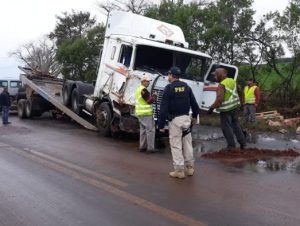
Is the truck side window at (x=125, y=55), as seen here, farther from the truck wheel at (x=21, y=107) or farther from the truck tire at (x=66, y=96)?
the truck wheel at (x=21, y=107)

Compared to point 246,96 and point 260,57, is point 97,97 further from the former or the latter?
point 260,57

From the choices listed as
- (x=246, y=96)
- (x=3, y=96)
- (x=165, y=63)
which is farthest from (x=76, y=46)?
(x=165, y=63)

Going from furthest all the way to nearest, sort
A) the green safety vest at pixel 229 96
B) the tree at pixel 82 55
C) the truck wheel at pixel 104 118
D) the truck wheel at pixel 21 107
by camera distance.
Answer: the tree at pixel 82 55, the truck wheel at pixel 21 107, the truck wheel at pixel 104 118, the green safety vest at pixel 229 96

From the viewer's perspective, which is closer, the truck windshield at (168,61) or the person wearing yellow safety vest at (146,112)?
the person wearing yellow safety vest at (146,112)

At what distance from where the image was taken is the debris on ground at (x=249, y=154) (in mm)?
9586

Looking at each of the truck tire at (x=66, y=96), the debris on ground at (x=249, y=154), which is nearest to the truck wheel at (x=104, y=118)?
the truck tire at (x=66, y=96)

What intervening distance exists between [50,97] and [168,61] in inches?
230

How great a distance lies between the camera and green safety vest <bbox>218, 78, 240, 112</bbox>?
31.9 ft

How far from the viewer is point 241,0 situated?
20.5 metres

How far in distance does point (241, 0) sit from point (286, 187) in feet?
48.5

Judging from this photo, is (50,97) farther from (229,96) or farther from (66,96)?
(229,96)

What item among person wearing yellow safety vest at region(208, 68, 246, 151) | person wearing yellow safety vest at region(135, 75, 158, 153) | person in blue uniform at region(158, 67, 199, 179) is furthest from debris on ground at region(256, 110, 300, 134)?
person in blue uniform at region(158, 67, 199, 179)

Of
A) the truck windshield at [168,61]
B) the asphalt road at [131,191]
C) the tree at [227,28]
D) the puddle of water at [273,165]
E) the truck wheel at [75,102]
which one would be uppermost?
the tree at [227,28]

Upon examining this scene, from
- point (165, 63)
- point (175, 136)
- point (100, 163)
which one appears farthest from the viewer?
point (165, 63)
